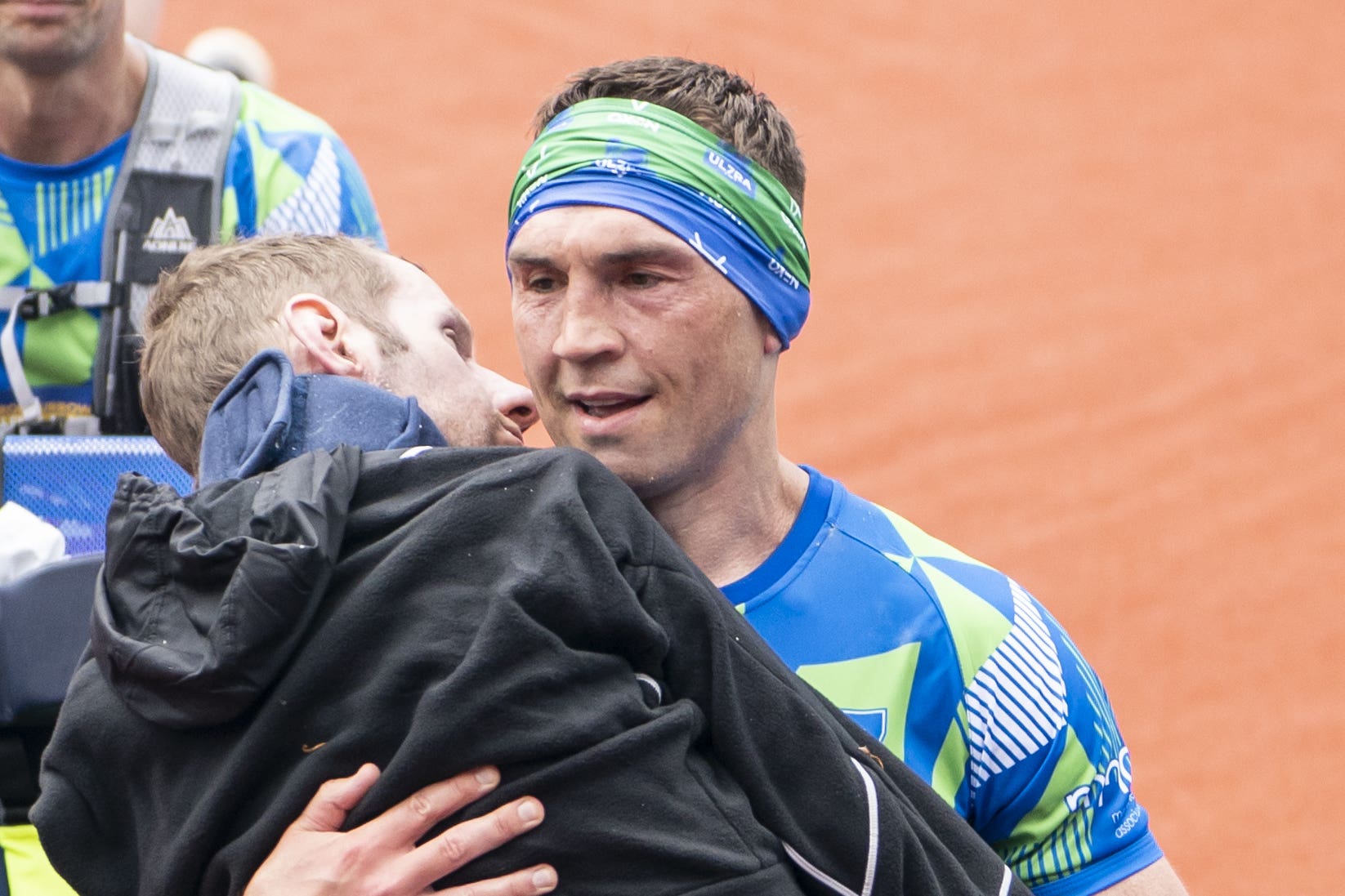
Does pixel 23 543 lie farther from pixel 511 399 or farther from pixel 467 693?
pixel 467 693

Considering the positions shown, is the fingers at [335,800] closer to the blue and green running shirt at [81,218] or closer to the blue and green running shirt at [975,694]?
the blue and green running shirt at [975,694]

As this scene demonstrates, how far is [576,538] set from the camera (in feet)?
6.02

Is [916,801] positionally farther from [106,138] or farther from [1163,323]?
[1163,323]

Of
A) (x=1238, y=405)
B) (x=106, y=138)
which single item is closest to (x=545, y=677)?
(x=106, y=138)

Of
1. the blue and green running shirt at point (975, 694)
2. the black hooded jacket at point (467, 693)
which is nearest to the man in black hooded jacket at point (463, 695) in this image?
the black hooded jacket at point (467, 693)

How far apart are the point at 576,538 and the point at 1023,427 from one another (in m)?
5.73

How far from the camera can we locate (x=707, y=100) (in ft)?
8.31

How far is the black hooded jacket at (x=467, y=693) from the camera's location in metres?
1.79

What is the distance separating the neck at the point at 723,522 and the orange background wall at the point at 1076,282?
326 centimetres

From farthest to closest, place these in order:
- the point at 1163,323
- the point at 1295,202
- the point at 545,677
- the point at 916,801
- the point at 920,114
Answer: the point at 920,114 < the point at 1295,202 < the point at 1163,323 < the point at 916,801 < the point at 545,677

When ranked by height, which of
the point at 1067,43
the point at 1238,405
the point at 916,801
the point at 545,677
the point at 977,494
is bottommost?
the point at 977,494

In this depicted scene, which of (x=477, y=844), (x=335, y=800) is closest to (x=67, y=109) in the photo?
(x=335, y=800)

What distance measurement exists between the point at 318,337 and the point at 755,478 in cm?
67

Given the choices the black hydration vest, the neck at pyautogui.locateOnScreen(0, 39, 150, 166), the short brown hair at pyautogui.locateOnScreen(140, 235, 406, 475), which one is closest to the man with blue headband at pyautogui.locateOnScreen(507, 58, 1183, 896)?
the short brown hair at pyautogui.locateOnScreen(140, 235, 406, 475)
